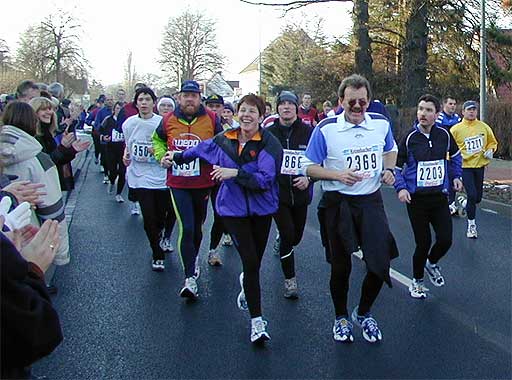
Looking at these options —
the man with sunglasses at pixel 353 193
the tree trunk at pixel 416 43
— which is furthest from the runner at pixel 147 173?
the tree trunk at pixel 416 43

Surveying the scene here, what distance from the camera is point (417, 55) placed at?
23812mm

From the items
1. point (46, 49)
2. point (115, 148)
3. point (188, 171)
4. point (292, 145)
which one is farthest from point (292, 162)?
point (46, 49)

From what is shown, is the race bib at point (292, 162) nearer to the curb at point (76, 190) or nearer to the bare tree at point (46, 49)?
the curb at point (76, 190)

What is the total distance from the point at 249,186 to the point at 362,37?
21.6 m

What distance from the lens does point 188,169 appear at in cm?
643

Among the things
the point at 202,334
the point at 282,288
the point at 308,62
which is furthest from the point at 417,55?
the point at 202,334

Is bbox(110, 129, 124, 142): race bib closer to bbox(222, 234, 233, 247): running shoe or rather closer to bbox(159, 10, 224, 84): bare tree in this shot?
Answer: bbox(222, 234, 233, 247): running shoe

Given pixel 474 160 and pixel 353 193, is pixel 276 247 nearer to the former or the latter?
pixel 474 160

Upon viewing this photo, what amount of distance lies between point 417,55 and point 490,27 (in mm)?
4111

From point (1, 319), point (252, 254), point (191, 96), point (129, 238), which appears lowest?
point (129, 238)

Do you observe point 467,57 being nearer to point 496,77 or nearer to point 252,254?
point 496,77

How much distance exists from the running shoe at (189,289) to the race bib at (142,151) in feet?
5.87

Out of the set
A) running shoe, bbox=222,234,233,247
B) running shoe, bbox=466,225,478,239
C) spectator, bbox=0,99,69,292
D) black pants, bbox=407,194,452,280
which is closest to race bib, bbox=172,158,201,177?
spectator, bbox=0,99,69,292

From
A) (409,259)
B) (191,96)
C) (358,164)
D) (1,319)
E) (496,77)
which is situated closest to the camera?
(1,319)
